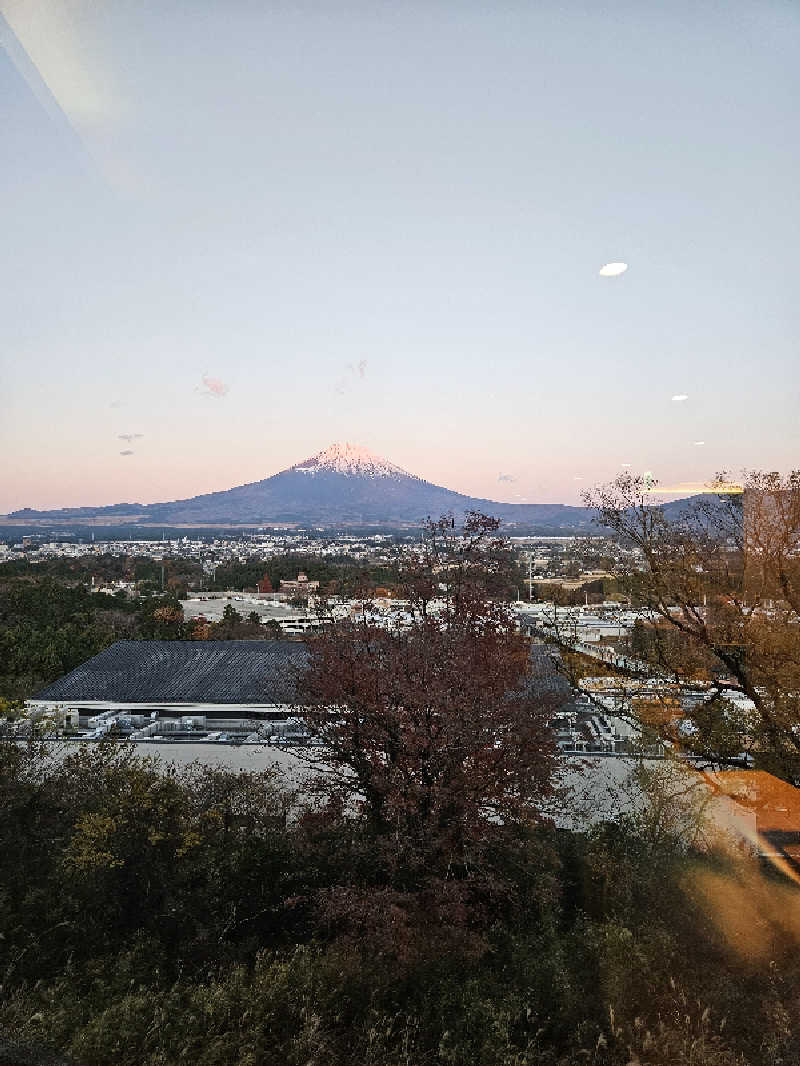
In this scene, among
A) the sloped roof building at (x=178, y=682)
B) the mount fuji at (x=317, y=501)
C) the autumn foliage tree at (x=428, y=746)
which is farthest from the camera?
the mount fuji at (x=317, y=501)

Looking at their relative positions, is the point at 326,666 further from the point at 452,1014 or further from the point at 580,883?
the point at 580,883

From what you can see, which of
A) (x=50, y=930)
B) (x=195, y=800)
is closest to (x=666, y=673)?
(x=195, y=800)

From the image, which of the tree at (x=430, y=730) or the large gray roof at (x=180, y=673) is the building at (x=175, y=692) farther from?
the tree at (x=430, y=730)

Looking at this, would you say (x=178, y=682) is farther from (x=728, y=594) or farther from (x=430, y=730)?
(x=728, y=594)

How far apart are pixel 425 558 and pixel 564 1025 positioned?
11.4ft

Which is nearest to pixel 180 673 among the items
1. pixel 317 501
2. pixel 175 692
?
pixel 175 692

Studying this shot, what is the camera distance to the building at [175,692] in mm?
9648

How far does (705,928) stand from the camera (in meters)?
4.79

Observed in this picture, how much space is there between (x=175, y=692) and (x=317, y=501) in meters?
105

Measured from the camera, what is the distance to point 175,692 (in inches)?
421

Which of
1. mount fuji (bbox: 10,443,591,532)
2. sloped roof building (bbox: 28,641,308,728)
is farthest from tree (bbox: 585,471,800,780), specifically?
mount fuji (bbox: 10,443,591,532)

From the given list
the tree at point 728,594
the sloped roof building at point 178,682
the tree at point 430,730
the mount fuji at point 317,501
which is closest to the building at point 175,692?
the sloped roof building at point 178,682

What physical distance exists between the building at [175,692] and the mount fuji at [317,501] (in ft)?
221

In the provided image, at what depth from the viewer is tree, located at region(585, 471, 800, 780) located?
185 inches
